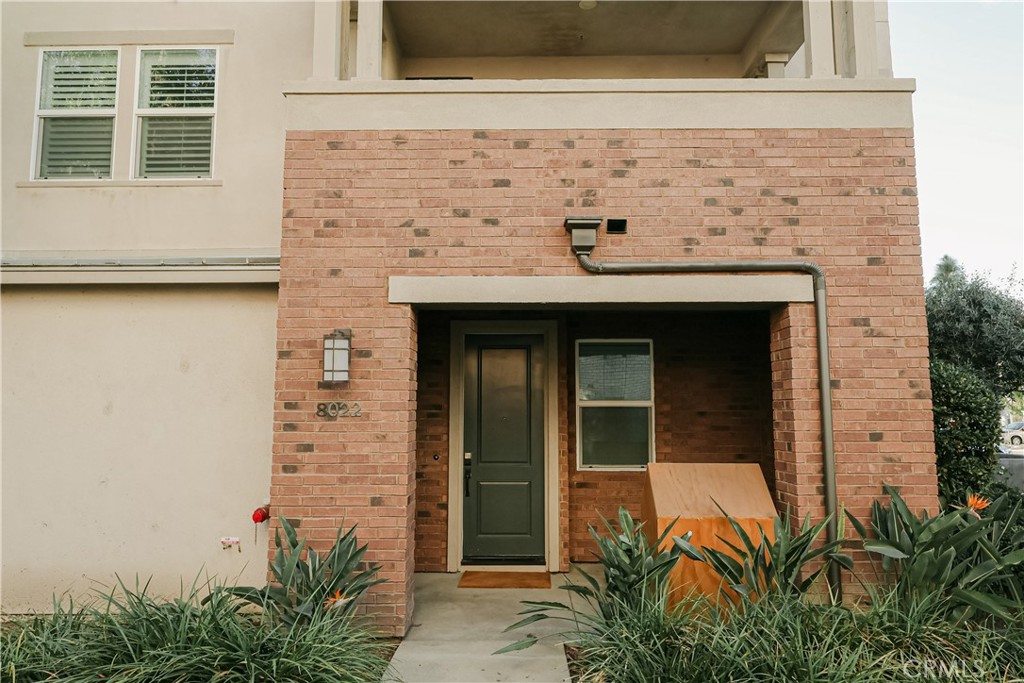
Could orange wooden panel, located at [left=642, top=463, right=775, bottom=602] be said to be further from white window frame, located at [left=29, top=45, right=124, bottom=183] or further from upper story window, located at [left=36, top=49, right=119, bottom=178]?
upper story window, located at [left=36, top=49, right=119, bottom=178]

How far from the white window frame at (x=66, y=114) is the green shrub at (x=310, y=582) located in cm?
420

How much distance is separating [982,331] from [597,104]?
8.72 metres

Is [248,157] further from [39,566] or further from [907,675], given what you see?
[907,675]

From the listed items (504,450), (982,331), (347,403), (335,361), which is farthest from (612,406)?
(982,331)

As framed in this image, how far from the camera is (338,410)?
4742 millimetres

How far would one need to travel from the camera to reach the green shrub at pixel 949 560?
392 centimetres

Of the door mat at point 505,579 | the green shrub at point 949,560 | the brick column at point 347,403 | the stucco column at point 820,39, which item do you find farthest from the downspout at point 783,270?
the door mat at point 505,579

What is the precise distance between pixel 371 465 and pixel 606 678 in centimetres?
216

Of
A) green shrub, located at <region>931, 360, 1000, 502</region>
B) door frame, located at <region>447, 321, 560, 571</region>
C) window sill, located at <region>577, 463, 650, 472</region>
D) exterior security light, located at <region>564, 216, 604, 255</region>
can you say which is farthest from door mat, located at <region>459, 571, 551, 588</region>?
green shrub, located at <region>931, 360, 1000, 502</region>

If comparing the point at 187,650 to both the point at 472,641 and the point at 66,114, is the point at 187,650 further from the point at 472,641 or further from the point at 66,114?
the point at 66,114

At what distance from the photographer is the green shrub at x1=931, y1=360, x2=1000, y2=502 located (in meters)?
6.26

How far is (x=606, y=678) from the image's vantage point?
3.68 metres

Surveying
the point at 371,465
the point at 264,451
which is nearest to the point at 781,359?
the point at 371,465

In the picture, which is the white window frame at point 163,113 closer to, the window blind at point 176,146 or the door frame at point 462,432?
the window blind at point 176,146
